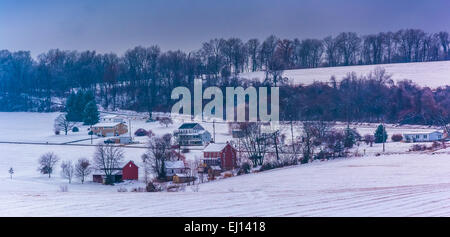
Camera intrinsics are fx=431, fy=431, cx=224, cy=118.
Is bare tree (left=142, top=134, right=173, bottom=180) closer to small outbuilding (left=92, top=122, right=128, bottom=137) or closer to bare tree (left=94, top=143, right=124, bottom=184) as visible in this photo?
bare tree (left=94, top=143, right=124, bottom=184)

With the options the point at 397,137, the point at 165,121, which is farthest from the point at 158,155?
the point at 397,137

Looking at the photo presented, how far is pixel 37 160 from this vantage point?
9164mm

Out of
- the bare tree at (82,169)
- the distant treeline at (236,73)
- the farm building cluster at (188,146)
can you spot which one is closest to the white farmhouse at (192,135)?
the farm building cluster at (188,146)

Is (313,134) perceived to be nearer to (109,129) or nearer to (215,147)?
(215,147)

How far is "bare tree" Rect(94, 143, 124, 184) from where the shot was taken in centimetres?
849

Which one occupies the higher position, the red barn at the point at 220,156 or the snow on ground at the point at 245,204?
the snow on ground at the point at 245,204

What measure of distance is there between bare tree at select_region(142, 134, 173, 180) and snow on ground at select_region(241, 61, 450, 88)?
248cm

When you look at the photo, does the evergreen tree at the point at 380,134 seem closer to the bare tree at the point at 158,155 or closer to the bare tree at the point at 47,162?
the bare tree at the point at 158,155

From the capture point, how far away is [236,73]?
772cm

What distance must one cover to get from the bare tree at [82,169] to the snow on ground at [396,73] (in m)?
3.68

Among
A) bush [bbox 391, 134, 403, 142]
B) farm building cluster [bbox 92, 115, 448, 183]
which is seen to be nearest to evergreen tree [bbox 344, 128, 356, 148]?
bush [bbox 391, 134, 403, 142]

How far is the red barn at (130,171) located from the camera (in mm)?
8523

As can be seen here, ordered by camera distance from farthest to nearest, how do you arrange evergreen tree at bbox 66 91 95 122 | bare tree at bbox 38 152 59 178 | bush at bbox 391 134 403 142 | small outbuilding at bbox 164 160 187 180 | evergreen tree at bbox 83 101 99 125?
bush at bbox 391 134 403 142
evergreen tree at bbox 83 101 99 125
evergreen tree at bbox 66 91 95 122
bare tree at bbox 38 152 59 178
small outbuilding at bbox 164 160 187 180
